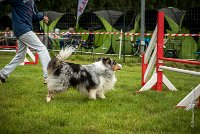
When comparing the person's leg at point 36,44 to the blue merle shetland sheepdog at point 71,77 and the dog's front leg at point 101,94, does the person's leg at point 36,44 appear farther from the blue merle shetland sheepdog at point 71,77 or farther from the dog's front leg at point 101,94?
the dog's front leg at point 101,94

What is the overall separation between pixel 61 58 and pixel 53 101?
0.73 m

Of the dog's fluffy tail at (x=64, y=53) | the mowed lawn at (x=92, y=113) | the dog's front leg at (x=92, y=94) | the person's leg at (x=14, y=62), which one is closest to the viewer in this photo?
the mowed lawn at (x=92, y=113)

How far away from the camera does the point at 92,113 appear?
5.61 meters

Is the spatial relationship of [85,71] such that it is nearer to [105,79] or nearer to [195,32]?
[105,79]

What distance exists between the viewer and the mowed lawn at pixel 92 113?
4685 millimetres

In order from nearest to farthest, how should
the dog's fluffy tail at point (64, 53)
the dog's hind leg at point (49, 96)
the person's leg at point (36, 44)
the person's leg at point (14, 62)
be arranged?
the dog's hind leg at point (49, 96) → the dog's fluffy tail at point (64, 53) → the person's leg at point (36, 44) → the person's leg at point (14, 62)

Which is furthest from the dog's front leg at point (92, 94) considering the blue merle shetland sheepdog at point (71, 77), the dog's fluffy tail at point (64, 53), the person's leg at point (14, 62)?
the person's leg at point (14, 62)

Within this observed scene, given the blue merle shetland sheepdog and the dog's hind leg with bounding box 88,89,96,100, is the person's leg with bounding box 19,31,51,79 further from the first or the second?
the dog's hind leg with bounding box 88,89,96,100

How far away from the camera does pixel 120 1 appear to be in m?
37.3

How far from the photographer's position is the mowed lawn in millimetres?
4685

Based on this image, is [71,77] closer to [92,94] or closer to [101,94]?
[92,94]

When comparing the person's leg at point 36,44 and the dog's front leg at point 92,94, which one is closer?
the dog's front leg at point 92,94

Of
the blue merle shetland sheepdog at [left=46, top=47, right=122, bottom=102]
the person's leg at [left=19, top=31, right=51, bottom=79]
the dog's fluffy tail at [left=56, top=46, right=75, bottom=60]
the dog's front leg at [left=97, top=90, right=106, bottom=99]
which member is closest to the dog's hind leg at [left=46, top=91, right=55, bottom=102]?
the blue merle shetland sheepdog at [left=46, top=47, right=122, bottom=102]

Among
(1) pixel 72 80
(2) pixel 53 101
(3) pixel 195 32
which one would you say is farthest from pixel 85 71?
(3) pixel 195 32
